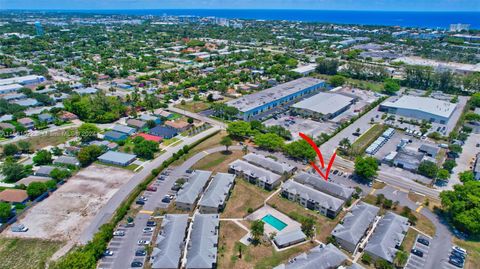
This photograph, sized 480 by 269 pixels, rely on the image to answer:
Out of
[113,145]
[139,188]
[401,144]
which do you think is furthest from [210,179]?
A: [401,144]

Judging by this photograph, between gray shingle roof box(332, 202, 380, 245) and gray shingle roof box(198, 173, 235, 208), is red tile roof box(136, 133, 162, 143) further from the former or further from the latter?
gray shingle roof box(332, 202, 380, 245)

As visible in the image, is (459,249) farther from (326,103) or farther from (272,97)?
(272,97)

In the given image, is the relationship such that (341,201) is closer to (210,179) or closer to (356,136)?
(210,179)

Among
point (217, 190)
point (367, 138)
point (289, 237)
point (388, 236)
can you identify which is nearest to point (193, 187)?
point (217, 190)

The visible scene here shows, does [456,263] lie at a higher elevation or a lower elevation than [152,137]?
lower

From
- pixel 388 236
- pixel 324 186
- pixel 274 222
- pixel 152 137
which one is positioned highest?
pixel 324 186

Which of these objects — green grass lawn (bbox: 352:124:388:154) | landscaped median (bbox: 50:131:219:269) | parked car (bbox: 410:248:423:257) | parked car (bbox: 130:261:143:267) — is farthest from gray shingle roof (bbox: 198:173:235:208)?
green grass lawn (bbox: 352:124:388:154)

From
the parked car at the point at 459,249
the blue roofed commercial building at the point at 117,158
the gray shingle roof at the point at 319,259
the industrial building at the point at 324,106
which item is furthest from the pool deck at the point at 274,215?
the industrial building at the point at 324,106
